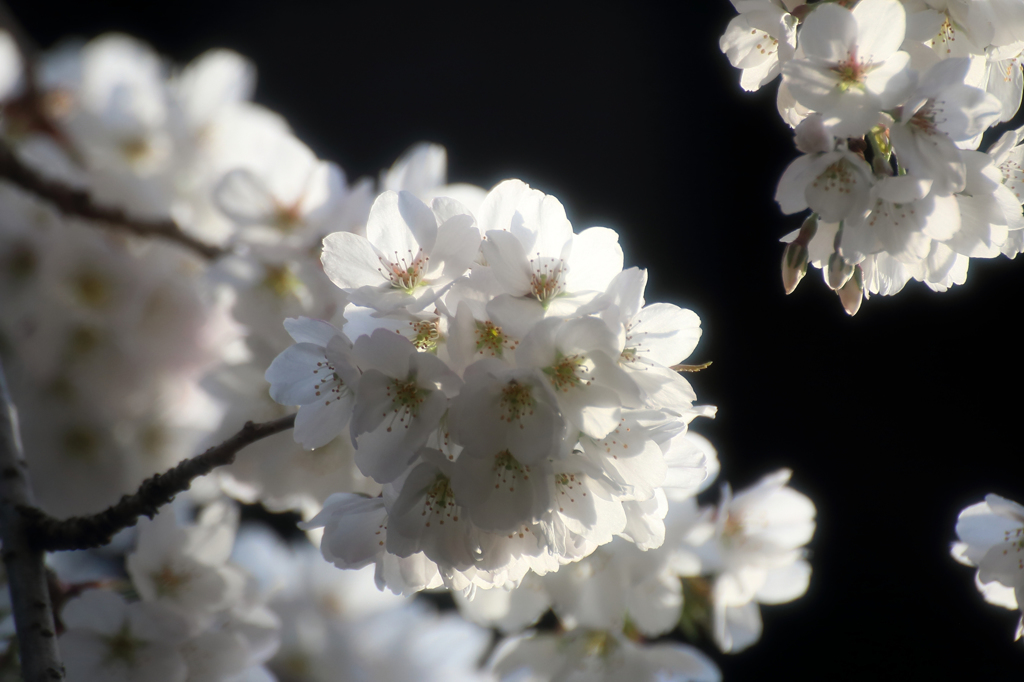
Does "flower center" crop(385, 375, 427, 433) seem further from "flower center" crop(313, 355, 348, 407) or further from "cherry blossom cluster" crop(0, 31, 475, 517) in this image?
"cherry blossom cluster" crop(0, 31, 475, 517)

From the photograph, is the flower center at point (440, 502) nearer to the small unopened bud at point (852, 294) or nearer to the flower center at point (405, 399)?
the flower center at point (405, 399)

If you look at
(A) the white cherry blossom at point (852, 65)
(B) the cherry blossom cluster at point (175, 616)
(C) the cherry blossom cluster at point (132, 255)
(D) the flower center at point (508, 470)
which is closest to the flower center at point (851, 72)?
(A) the white cherry blossom at point (852, 65)

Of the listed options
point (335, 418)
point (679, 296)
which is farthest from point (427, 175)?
point (679, 296)

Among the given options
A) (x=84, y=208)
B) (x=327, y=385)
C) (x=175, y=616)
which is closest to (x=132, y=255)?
(x=84, y=208)

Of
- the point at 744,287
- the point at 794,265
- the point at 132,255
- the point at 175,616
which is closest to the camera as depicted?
the point at 794,265

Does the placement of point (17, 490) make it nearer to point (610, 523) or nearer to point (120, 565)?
point (610, 523)

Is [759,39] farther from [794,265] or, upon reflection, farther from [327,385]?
[327,385]

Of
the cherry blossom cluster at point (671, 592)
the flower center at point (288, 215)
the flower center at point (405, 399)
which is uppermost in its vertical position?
the flower center at point (405, 399)
